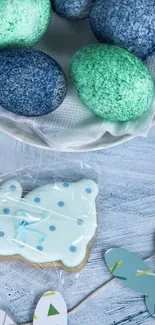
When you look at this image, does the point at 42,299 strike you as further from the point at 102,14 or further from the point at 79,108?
the point at 102,14

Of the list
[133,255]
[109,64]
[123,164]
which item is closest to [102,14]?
[109,64]

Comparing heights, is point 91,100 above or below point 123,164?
above

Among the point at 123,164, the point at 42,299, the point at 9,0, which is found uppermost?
the point at 9,0

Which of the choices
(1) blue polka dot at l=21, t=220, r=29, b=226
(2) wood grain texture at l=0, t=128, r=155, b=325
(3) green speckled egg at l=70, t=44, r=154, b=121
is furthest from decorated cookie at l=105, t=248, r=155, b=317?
(3) green speckled egg at l=70, t=44, r=154, b=121

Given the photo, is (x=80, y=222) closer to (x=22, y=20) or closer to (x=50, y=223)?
(x=50, y=223)

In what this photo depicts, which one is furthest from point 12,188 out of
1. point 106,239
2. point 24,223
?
point 106,239

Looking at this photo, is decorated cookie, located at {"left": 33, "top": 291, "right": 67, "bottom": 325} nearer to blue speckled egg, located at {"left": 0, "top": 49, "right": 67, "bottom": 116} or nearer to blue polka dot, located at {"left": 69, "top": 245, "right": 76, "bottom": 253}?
blue polka dot, located at {"left": 69, "top": 245, "right": 76, "bottom": 253}
